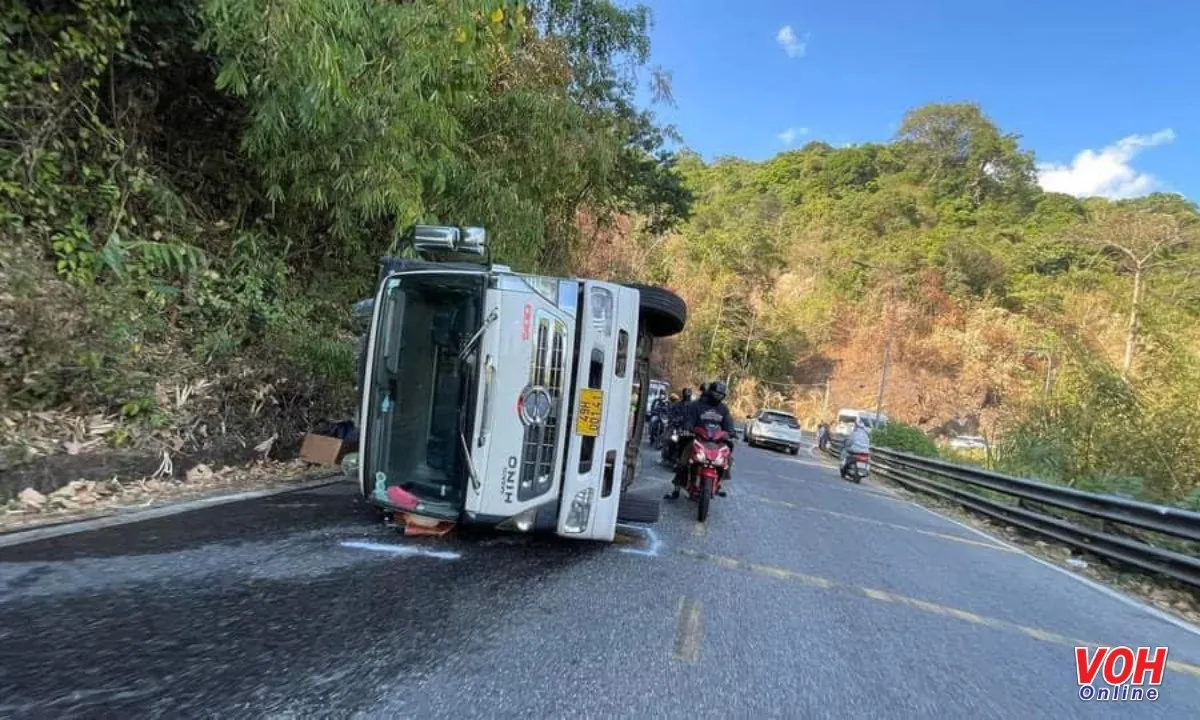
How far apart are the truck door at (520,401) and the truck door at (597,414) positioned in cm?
12

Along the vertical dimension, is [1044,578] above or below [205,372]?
below

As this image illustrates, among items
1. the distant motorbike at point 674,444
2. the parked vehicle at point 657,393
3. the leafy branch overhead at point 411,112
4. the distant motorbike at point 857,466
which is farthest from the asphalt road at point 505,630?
the parked vehicle at point 657,393

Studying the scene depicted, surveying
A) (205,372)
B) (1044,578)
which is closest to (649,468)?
(1044,578)

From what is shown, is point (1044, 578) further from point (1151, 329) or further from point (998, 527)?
point (1151, 329)

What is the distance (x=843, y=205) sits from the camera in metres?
69.6

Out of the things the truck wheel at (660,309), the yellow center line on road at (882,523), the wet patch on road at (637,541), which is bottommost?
the yellow center line on road at (882,523)

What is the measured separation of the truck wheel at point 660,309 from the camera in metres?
6.73

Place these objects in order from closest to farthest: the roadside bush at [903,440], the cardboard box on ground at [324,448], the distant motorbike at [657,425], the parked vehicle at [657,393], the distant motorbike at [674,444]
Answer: the cardboard box on ground at [324,448] → the distant motorbike at [674,444] → the distant motorbike at [657,425] → the parked vehicle at [657,393] → the roadside bush at [903,440]

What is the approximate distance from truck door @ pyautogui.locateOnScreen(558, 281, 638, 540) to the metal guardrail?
18.7 feet

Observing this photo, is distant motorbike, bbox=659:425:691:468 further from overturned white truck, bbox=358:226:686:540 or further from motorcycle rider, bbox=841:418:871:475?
motorcycle rider, bbox=841:418:871:475

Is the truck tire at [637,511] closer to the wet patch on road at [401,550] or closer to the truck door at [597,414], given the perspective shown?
the truck door at [597,414]

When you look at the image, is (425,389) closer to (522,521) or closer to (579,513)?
(522,521)

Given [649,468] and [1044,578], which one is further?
[649,468]

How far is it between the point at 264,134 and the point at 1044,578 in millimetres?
9121
